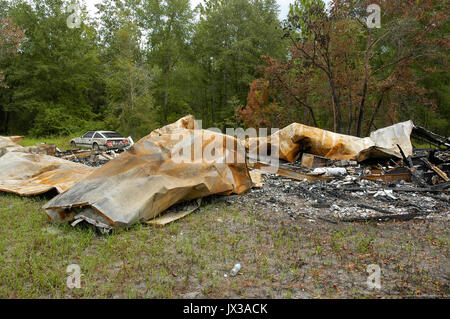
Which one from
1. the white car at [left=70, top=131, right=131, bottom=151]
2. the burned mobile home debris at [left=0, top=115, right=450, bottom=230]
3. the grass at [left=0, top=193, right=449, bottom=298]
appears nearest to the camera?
the grass at [left=0, top=193, right=449, bottom=298]

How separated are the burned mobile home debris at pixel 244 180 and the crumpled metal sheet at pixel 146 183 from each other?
0.04ft

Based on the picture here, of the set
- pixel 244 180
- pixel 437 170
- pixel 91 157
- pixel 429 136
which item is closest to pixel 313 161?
pixel 437 170

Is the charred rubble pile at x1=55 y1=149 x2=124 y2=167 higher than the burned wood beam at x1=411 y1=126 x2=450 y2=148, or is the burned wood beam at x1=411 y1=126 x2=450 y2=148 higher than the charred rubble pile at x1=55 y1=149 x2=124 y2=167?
the burned wood beam at x1=411 y1=126 x2=450 y2=148

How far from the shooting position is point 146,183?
12.4 ft

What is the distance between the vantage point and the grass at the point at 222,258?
2262 mm

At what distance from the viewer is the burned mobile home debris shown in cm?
360

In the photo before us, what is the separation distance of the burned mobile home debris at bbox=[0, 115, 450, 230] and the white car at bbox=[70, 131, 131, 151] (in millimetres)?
6058

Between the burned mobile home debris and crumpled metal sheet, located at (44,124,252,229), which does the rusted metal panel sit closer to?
the burned mobile home debris

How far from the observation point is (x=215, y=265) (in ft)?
8.79

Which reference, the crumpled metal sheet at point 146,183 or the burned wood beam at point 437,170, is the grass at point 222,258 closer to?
the crumpled metal sheet at point 146,183

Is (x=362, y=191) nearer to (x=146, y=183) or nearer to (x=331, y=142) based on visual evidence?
(x=331, y=142)

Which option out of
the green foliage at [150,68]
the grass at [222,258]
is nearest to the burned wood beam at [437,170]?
the grass at [222,258]

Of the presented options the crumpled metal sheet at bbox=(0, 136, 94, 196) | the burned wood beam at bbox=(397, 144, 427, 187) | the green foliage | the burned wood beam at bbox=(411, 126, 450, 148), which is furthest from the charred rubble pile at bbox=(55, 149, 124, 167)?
the green foliage

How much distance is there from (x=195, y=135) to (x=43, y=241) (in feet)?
8.17
